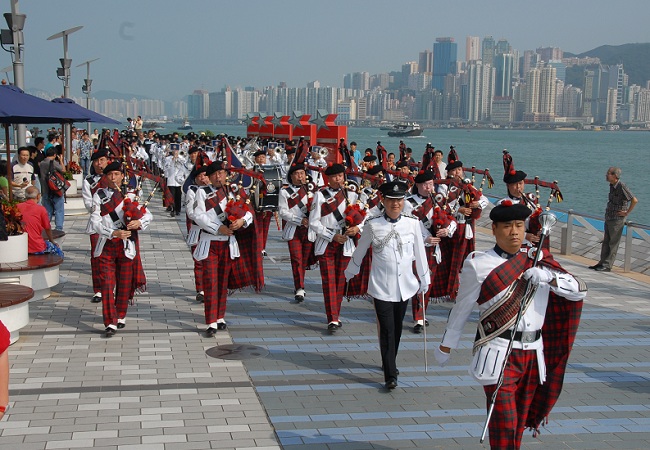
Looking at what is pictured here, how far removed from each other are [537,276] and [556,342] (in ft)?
2.01

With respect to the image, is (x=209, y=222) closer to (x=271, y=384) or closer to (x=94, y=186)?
(x=94, y=186)

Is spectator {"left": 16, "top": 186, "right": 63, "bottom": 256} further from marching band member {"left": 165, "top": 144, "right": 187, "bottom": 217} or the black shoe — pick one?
marching band member {"left": 165, "top": 144, "right": 187, "bottom": 217}

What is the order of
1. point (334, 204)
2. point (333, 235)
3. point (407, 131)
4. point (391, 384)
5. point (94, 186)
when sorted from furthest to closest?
point (407, 131), point (334, 204), point (94, 186), point (333, 235), point (391, 384)

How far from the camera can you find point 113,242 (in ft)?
29.2

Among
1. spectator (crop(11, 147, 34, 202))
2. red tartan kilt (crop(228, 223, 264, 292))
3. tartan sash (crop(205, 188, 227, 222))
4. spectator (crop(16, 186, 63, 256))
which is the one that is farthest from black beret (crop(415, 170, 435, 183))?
spectator (crop(11, 147, 34, 202))

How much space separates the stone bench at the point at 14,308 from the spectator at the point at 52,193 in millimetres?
6950

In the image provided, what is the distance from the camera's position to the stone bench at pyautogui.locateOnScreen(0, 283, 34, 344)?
8109 millimetres

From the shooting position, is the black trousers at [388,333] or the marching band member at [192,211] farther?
the marching band member at [192,211]

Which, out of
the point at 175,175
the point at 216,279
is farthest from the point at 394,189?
the point at 175,175

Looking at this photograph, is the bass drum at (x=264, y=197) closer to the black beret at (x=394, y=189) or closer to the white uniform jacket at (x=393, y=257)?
the white uniform jacket at (x=393, y=257)

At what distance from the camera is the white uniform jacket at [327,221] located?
959 centimetres

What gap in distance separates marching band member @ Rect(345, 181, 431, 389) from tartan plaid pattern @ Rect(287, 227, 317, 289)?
3.29 metres

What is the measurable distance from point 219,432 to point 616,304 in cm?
698

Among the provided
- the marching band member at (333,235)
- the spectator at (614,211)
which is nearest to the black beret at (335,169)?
the marching band member at (333,235)
